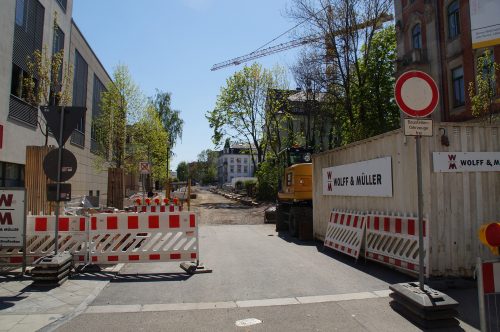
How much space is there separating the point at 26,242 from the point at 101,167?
87.4 feet

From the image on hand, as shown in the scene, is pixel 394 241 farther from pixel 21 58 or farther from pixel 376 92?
pixel 376 92

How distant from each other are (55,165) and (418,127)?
21.5 ft

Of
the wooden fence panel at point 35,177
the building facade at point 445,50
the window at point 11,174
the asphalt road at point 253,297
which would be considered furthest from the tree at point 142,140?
the asphalt road at point 253,297

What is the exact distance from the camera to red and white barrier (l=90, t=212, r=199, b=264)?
29.4 ft

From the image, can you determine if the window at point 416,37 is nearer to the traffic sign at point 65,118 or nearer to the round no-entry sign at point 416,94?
the round no-entry sign at point 416,94

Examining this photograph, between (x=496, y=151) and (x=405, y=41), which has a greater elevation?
(x=405, y=41)

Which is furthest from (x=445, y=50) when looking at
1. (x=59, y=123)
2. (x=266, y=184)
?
(x=59, y=123)

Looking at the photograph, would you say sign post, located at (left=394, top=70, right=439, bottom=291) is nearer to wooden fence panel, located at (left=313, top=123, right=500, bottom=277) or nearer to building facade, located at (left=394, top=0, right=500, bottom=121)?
wooden fence panel, located at (left=313, top=123, right=500, bottom=277)

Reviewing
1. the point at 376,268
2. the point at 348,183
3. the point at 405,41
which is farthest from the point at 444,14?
the point at 376,268

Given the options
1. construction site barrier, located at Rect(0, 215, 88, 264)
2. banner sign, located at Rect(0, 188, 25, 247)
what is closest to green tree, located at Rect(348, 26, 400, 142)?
construction site barrier, located at Rect(0, 215, 88, 264)

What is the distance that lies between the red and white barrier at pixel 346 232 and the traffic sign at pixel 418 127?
4.18m

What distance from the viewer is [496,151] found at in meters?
8.09

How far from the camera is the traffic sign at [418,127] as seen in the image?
5.89 metres

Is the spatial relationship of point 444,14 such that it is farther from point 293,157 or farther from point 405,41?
point 293,157
